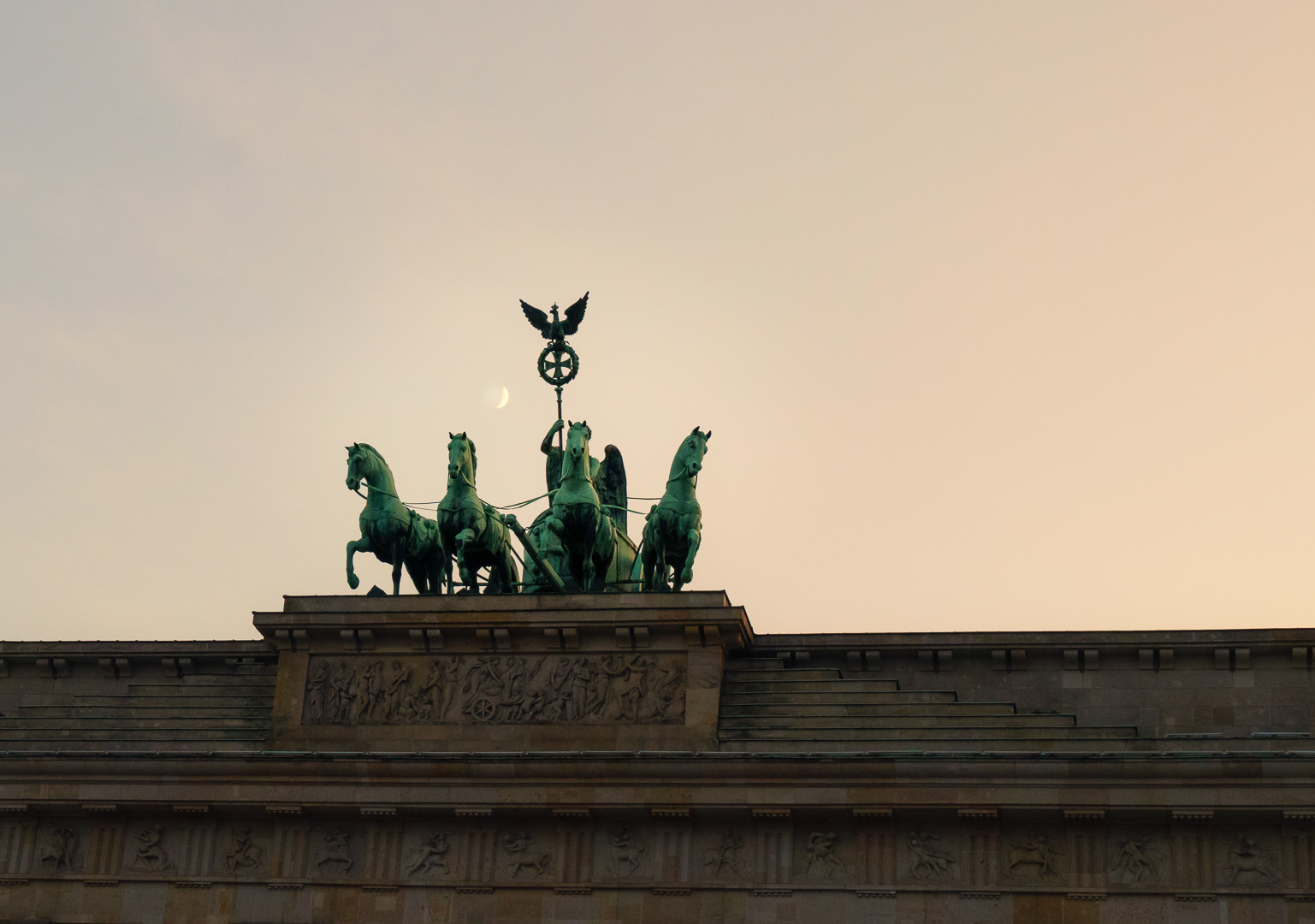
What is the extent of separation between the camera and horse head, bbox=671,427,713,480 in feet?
104

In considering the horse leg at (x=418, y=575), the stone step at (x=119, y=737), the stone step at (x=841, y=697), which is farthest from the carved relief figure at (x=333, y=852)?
the stone step at (x=841, y=697)

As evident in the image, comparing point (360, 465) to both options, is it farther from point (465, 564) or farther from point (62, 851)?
point (62, 851)

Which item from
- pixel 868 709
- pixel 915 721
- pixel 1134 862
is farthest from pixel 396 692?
pixel 1134 862

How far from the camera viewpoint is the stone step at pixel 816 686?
2933 cm

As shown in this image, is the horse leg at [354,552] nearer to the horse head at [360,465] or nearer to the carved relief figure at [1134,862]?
the horse head at [360,465]

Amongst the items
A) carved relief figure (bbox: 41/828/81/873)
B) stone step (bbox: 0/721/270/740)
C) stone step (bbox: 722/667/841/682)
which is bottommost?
carved relief figure (bbox: 41/828/81/873)

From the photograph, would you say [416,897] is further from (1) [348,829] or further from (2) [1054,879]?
(2) [1054,879]

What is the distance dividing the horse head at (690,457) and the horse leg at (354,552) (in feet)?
16.0

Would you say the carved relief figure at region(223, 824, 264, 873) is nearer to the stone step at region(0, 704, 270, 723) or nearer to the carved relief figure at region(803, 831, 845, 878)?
the stone step at region(0, 704, 270, 723)

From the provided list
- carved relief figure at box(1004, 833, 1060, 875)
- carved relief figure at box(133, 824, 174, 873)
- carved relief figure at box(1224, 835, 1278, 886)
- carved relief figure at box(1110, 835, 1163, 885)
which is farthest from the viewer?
carved relief figure at box(133, 824, 174, 873)

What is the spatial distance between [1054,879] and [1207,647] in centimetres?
468

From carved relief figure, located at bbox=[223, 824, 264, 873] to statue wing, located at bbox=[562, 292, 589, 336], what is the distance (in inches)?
419

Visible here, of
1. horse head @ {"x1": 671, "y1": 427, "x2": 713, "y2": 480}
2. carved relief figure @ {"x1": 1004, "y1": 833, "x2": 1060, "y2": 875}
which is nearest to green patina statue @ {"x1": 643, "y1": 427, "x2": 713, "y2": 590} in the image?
horse head @ {"x1": 671, "y1": 427, "x2": 713, "y2": 480}

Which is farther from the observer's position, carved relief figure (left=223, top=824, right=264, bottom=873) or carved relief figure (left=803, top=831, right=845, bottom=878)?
carved relief figure (left=223, top=824, right=264, bottom=873)
